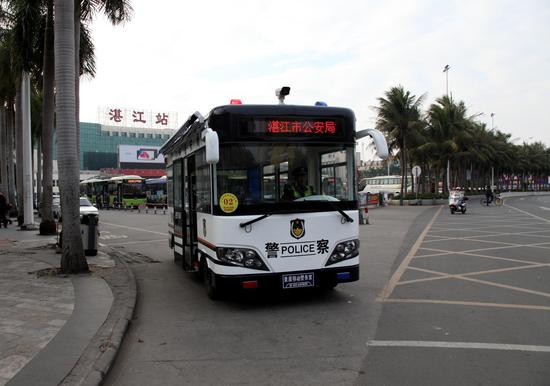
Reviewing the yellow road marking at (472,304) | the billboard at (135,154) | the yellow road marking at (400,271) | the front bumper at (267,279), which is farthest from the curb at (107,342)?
the billboard at (135,154)

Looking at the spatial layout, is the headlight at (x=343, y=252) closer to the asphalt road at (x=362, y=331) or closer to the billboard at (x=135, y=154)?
the asphalt road at (x=362, y=331)

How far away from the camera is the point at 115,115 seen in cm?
8862

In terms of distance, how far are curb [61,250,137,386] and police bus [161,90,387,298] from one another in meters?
1.30

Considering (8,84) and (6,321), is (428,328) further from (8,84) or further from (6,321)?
(8,84)

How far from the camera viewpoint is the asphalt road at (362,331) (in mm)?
4613

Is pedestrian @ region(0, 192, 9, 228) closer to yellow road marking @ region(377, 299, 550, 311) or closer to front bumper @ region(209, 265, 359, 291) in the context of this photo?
front bumper @ region(209, 265, 359, 291)

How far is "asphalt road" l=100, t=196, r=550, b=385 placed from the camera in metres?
4.61

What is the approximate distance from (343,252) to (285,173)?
1.42 metres

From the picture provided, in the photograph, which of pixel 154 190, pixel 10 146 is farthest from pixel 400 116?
pixel 10 146

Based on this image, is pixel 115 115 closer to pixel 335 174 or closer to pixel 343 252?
pixel 335 174

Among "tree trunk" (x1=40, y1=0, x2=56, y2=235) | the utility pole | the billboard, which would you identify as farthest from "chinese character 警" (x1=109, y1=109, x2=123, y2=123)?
"tree trunk" (x1=40, y1=0, x2=56, y2=235)

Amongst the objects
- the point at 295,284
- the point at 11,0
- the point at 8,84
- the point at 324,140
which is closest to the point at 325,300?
the point at 295,284

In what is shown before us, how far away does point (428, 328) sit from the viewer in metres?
5.97

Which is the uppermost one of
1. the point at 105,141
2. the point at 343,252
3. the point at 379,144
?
the point at 105,141
